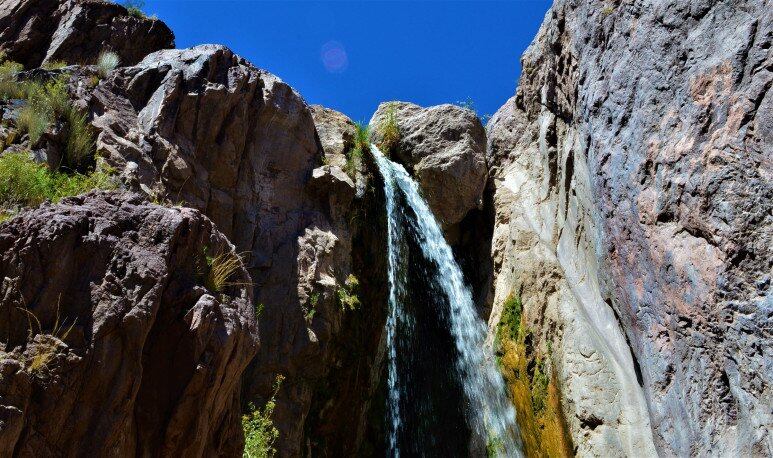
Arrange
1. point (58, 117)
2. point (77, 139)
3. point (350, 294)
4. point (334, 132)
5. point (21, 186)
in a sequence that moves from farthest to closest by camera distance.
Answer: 1. point (334, 132)
2. point (350, 294)
3. point (58, 117)
4. point (77, 139)
5. point (21, 186)

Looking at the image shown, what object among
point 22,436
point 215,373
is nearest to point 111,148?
point 215,373

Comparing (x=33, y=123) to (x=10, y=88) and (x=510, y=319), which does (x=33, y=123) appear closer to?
(x=10, y=88)

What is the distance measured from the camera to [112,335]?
4332 mm

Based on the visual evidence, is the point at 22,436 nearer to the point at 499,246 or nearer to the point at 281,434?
the point at 281,434

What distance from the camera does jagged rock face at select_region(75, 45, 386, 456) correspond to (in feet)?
28.5

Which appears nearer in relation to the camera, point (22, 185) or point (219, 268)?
point (219, 268)

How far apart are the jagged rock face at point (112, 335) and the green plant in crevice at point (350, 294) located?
4.99 meters

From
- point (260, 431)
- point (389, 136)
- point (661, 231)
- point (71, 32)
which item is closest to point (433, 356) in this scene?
point (260, 431)

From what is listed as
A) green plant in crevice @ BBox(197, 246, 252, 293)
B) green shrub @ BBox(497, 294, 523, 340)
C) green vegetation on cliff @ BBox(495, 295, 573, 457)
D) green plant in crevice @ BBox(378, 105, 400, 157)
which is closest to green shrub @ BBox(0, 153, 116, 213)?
green plant in crevice @ BBox(197, 246, 252, 293)

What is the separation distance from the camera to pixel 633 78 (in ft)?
26.2

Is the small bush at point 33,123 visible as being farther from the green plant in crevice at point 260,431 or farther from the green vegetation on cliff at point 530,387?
the green vegetation on cliff at point 530,387

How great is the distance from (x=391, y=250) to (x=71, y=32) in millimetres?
7453

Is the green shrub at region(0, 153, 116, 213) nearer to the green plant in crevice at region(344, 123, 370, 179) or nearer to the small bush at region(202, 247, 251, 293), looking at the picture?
the small bush at region(202, 247, 251, 293)

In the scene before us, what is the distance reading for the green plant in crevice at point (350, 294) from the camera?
33.9 feet
